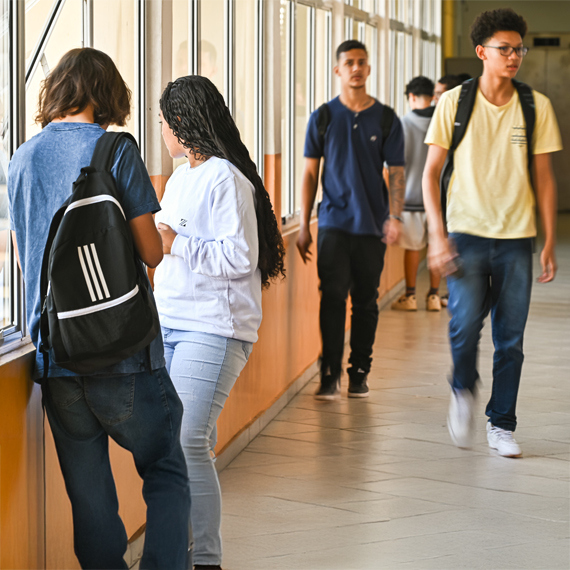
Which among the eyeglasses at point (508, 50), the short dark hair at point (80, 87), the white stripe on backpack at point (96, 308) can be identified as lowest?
the white stripe on backpack at point (96, 308)

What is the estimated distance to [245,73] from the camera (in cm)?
450

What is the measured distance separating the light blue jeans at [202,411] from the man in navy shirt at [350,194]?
2.24m

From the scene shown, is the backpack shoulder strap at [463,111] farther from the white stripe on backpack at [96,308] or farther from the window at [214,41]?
the white stripe on backpack at [96,308]

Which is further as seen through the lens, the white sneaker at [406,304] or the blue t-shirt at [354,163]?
the white sneaker at [406,304]

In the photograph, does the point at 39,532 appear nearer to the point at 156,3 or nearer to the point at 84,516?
the point at 84,516

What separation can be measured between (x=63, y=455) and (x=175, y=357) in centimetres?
50

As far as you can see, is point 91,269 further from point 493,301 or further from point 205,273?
point 493,301

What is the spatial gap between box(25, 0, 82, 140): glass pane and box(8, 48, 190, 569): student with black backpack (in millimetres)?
543

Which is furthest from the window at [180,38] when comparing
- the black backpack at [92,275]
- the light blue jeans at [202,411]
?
the black backpack at [92,275]

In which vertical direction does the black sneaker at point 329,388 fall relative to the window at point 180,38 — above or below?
below

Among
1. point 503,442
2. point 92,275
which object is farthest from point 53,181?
point 503,442

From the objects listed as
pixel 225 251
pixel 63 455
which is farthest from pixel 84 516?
pixel 225 251

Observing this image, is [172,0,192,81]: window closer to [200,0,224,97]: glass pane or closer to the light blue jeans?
[200,0,224,97]: glass pane

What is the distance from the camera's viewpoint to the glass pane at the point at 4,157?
7.48ft
